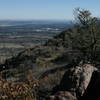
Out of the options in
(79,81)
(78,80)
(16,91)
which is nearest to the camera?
(16,91)

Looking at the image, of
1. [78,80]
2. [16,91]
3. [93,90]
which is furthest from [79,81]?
[16,91]

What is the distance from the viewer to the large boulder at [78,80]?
19416mm

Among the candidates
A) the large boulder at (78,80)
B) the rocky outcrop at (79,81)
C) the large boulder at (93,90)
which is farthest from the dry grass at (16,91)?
the large boulder at (93,90)

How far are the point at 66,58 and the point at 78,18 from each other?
9.51m

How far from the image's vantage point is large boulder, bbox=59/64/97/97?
1942 centimetres

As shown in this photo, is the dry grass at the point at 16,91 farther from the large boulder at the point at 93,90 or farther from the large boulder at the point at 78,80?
the large boulder at the point at 93,90

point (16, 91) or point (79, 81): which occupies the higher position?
point (16, 91)

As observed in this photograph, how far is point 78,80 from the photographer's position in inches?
791

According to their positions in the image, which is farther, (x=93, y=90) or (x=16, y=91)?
(x=93, y=90)

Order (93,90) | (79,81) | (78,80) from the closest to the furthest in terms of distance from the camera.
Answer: (93,90), (79,81), (78,80)

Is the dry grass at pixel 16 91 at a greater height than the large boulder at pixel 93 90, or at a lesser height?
greater

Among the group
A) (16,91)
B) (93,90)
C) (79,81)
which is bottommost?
(93,90)

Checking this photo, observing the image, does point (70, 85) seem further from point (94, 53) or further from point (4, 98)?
point (94, 53)

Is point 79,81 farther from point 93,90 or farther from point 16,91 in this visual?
point 16,91
